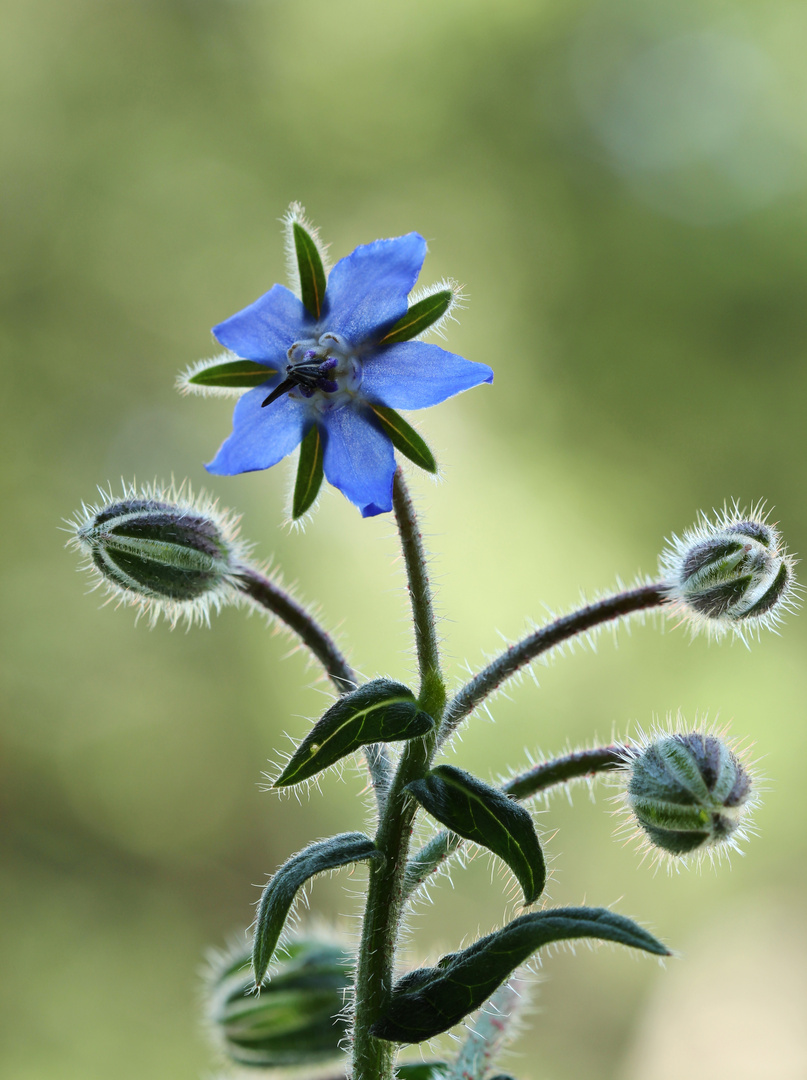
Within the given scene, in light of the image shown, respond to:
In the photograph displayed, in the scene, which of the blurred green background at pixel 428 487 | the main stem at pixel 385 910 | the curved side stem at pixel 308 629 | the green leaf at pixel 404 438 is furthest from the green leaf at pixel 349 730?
the blurred green background at pixel 428 487

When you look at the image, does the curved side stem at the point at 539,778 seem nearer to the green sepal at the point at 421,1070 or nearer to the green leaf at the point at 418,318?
the green sepal at the point at 421,1070

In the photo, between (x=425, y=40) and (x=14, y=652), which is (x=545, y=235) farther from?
(x=14, y=652)

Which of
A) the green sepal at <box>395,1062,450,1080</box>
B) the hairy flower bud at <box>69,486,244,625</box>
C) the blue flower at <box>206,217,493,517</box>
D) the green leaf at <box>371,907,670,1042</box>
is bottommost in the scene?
the green sepal at <box>395,1062,450,1080</box>

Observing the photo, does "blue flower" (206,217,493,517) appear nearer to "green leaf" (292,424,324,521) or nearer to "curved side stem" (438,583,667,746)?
"green leaf" (292,424,324,521)

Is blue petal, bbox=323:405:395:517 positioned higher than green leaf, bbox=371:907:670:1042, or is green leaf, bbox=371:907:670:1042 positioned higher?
blue petal, bbox=323:405:395:517

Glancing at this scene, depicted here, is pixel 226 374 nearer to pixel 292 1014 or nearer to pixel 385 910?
pixel 385 910

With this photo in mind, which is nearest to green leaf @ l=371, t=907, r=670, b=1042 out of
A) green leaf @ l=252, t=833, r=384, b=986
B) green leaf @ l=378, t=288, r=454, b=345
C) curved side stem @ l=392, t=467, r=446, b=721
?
green leaf @ l=252, t=833, r=384, b=986

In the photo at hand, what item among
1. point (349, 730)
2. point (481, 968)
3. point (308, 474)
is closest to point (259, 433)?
point (308, 474)
